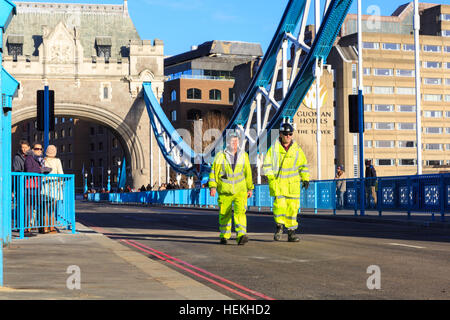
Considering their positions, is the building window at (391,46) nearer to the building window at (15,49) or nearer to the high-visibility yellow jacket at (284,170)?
the building window at (15,49)

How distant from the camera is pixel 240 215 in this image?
11.5m

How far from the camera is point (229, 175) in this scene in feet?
38.4

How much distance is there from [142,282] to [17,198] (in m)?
6.37

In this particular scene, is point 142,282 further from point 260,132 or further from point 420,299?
point 260,132

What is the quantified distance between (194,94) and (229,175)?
303 feet

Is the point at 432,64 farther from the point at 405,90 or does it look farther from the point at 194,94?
the point at 194,94

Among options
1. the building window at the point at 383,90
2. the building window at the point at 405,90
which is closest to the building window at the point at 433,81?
the building window at the point at 405,90

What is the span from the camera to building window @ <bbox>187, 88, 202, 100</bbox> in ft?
338

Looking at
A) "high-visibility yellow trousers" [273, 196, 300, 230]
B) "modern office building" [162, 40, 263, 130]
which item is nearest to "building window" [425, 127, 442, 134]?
"modern office building" [162, 40, 263, 130]

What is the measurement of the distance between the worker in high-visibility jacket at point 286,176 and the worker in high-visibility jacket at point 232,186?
43cm

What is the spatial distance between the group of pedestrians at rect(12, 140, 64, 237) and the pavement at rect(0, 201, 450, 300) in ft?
4.93

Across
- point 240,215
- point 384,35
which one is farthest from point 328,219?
Answer: point 384,35

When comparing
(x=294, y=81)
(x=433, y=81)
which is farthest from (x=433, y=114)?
(x=294, y=81)
